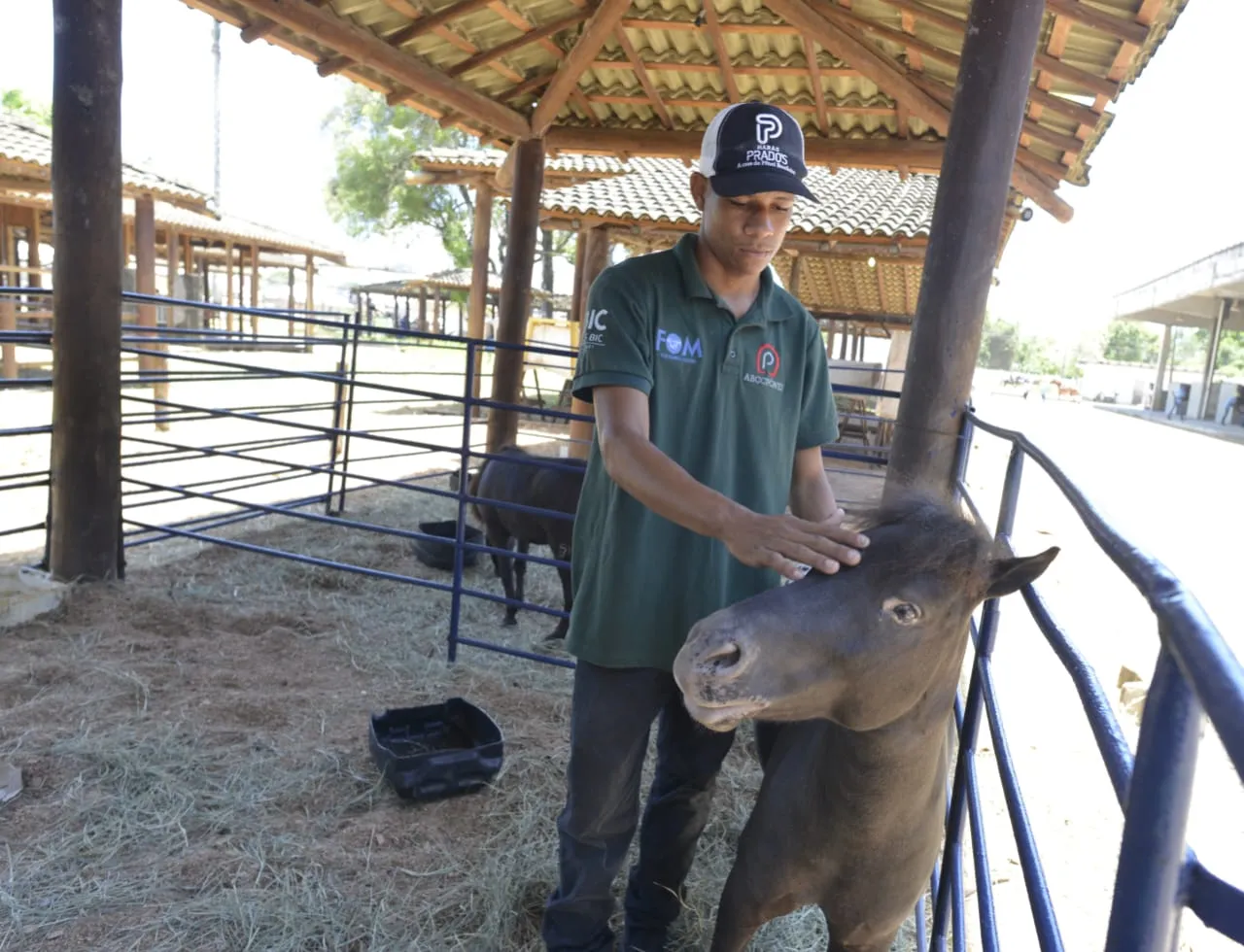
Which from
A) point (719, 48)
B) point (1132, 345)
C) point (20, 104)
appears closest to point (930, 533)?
point (719, 48)

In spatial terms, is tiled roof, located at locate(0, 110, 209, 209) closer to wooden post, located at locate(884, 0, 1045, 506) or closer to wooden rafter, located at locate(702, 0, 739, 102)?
wooden rafter, located at locate(702, 0, 739, 102)

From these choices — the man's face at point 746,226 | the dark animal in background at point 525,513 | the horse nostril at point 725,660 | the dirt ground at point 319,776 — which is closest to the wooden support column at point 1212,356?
the dirt ground at point 319,776

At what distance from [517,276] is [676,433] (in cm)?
499

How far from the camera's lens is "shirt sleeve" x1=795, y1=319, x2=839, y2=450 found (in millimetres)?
2016

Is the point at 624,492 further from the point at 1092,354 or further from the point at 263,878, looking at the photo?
the point at 1092,354

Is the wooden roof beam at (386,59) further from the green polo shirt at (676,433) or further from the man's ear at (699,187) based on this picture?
the green polo shirt at (676,433)

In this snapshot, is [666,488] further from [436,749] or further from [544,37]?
[544,37]

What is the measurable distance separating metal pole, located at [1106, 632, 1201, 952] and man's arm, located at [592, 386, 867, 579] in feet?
2.32

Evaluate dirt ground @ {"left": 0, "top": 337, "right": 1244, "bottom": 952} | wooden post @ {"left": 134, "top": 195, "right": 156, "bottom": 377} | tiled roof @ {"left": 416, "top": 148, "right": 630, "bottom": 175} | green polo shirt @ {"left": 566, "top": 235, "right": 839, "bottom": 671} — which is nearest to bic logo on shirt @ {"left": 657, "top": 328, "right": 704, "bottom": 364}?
green polo shirt @ {"left": 566, "top": 235, "right": 839, "bottom": 671}

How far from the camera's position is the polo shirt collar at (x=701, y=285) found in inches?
71.4

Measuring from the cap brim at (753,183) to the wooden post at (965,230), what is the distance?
1.37 meters

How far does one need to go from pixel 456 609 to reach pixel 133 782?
1.65 metres

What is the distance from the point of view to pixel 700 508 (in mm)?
1518

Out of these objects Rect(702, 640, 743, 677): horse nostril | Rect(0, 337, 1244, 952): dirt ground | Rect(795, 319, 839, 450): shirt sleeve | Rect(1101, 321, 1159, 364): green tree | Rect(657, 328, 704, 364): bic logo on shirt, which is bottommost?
Rect(0, 337, 1244, 952): dirt ground
